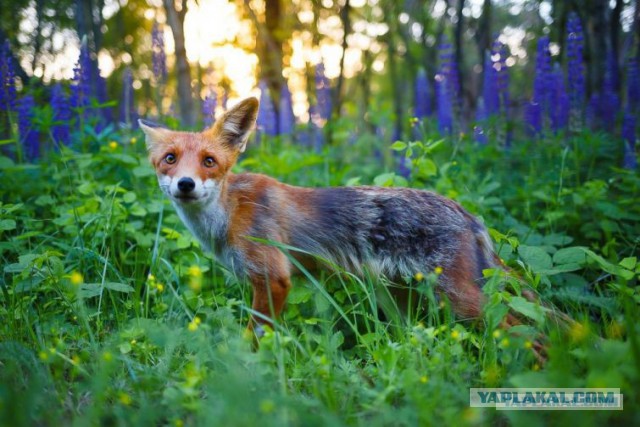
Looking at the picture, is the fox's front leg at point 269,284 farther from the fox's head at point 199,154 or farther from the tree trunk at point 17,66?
the tree trunk at point 17,66

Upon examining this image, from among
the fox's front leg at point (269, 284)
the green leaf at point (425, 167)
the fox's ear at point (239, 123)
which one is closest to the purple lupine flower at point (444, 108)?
the green leaf at point (425, 167)

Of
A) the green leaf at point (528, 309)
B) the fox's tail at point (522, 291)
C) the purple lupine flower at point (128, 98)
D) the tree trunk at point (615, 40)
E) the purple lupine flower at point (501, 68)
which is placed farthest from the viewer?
the tree trunk at point (615, 40)

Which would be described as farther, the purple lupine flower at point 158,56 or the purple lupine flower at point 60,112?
the purple lupine flower at point 158,56

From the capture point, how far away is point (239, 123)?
403 centimetres

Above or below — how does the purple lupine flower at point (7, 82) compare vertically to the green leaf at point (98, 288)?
above

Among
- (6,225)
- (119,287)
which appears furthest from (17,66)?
(119,287)

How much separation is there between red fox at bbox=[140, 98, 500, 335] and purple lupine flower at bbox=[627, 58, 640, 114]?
173 inches

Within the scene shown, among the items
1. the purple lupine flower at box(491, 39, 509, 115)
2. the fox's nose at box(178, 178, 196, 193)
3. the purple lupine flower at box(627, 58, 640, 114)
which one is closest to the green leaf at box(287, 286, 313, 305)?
the fox's nose at box(178, 178, 196, 193)

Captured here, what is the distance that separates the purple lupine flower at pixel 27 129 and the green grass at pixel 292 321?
17.4 inches

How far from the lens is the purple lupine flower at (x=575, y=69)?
6078 mm

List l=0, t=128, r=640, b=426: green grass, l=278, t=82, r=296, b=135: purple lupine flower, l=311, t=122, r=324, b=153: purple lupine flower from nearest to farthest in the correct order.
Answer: l=0, t=128, r=640, b=426: green grass → l=311, t=122, r=324, b=153: purple lupine flower → l=278, t=82, r=296, b=135: purple lupine flower

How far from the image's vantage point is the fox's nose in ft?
11.2

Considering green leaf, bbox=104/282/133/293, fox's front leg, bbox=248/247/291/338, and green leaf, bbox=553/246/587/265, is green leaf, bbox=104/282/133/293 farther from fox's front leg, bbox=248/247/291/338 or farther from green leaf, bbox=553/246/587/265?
green leaf, bbox=553/246/587/265

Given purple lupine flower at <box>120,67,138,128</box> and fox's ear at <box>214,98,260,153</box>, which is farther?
purple lupine flower at <box>120,67,138,128</box>
